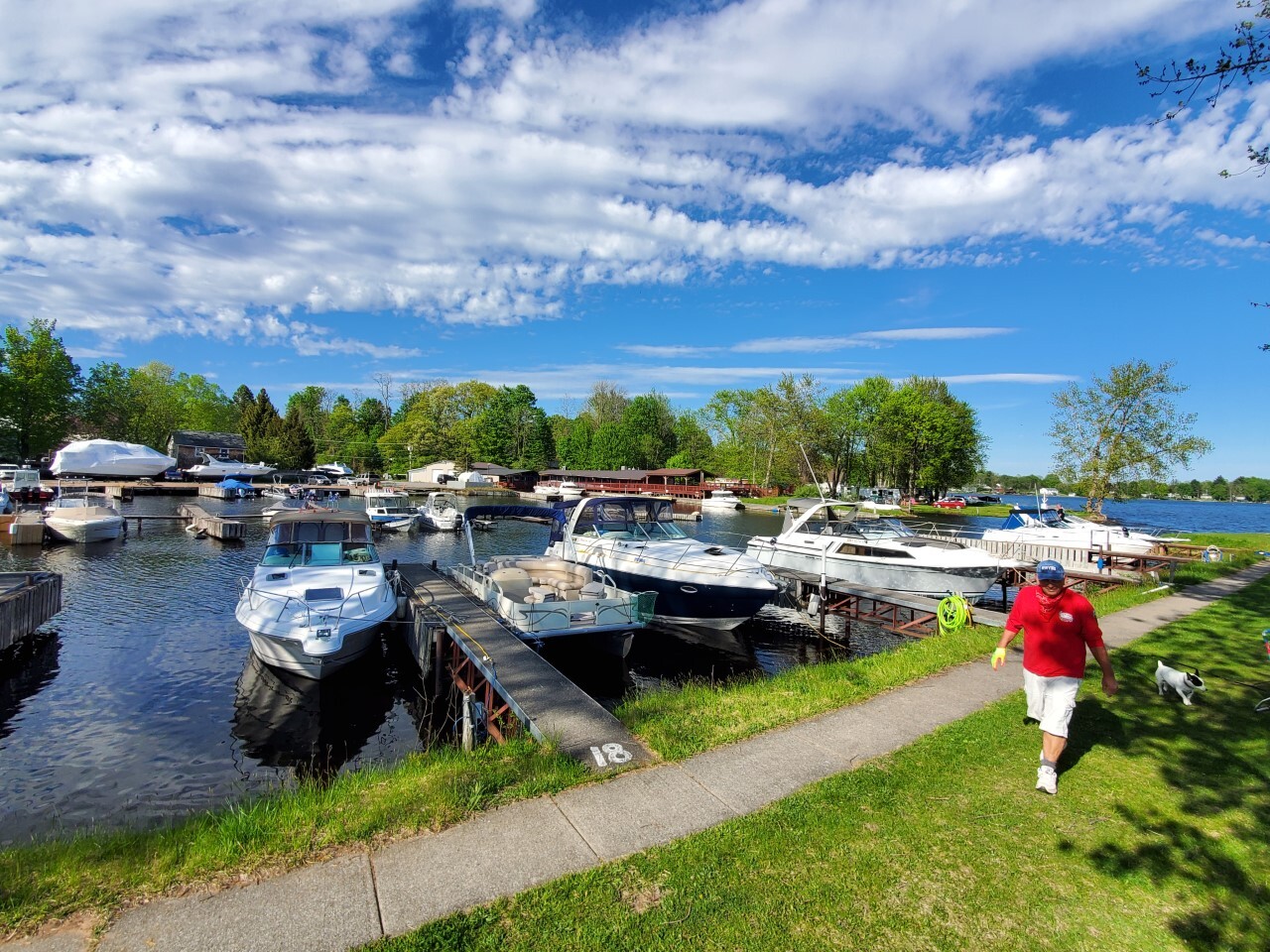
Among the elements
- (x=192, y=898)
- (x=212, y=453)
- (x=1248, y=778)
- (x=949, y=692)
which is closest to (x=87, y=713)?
(x=192, y=898)

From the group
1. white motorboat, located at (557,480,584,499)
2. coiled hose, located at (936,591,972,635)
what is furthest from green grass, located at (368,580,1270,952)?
white motorboat, located at (557,480,584,499)

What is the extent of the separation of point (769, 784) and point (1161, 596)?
53.0 ft

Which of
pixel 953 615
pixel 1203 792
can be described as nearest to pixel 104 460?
pixel 953 615

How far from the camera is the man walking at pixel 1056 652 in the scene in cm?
557

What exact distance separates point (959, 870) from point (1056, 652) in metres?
2.24

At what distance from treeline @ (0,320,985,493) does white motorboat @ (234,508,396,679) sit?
47913 millimetres

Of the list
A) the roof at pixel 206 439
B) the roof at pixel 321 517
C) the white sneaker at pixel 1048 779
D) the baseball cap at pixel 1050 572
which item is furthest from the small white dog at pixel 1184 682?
the roof at pixel 206 439

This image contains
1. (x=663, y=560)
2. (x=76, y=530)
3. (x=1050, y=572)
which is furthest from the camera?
(x=76, y=530)

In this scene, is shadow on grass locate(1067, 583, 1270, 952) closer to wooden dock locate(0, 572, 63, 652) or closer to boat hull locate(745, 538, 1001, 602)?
boat hull locate(745, 538, 1001, 602)

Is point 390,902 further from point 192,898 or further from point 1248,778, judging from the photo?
point 1248,778

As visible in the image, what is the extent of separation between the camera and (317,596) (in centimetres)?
1259

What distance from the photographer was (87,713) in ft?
37.4

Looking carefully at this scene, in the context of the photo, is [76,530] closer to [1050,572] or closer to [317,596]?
[317,596]

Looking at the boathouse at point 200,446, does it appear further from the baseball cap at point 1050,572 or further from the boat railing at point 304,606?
Result: the baseball cap at point 1050,572
